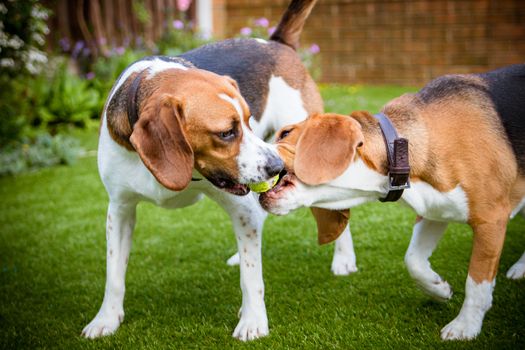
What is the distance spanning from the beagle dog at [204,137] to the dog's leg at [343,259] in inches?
0.6

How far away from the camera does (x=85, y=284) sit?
4.76 metres

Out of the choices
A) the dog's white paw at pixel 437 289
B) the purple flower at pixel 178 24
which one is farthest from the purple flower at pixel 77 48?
the dog's white paw at pixel 437 289

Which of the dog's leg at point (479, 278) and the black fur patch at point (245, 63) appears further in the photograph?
the black fur patch at point (245, 63)

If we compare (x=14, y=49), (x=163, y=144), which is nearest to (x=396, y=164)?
(x=163, y=144)

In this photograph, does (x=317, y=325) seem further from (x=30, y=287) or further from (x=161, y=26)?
(x=161, y=26)

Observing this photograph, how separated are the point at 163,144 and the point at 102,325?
1456mm

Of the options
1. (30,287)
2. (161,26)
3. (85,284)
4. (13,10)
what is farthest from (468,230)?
(161,26)

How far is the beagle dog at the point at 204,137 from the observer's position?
10.1 feet

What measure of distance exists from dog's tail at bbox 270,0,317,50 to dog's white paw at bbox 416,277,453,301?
2.15 metres

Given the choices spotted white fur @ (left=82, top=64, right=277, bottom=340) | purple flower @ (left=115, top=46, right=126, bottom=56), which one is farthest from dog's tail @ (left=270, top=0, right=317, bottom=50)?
purple flower @ (left=115, top=46, right=126, bottom=56)

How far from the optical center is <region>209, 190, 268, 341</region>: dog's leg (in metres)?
3.69

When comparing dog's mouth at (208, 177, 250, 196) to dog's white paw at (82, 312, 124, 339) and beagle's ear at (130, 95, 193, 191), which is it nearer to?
beagle's ear at (130, 95, 193, 191)

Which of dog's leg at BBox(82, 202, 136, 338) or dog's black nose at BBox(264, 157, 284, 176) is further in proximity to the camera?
dog's leg at BBox(82, 202, 136, 338)

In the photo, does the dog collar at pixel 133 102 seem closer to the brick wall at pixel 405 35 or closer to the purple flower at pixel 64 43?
the purple flower at pixel 64 43
